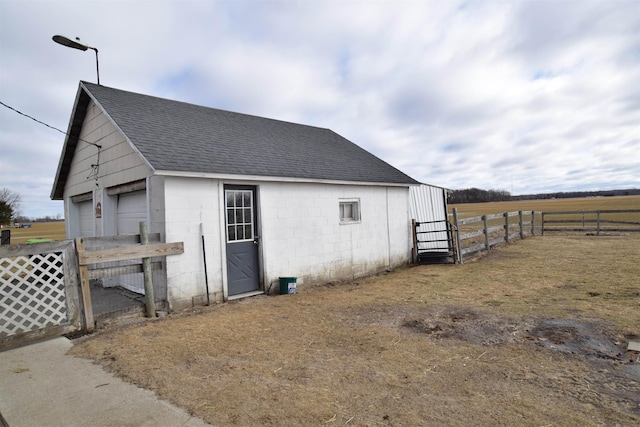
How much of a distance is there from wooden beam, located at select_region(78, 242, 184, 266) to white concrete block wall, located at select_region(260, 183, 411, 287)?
2.15 metres

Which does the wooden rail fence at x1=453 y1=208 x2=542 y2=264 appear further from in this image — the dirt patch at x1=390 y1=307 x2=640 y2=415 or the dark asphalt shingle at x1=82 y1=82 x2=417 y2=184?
the dirt patch at x1=390 y1=307 x2=640 y2=415

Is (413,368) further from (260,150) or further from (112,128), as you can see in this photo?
(112,128)

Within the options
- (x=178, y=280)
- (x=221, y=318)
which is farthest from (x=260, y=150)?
(x=221, y=318)

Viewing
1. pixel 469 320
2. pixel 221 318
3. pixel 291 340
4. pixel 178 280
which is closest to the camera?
pixel 291 340

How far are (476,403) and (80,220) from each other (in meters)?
12.4

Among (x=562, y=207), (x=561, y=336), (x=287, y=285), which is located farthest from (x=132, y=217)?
(x=562, y=207)

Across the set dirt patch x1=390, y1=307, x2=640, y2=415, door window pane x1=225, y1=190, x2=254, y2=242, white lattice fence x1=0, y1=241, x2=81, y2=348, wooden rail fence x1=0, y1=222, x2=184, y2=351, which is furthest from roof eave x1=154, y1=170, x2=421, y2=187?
dirt patch x1=390, y1=307, x2=640, y2=415

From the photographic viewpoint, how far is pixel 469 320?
5586 millimetres

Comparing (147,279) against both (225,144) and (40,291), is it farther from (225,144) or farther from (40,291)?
(225,144)

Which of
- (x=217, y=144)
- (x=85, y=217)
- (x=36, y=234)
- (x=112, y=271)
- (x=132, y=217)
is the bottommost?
(x=112, y=271)

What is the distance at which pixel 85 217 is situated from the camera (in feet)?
35.9

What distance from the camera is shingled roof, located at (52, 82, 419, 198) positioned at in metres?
7.29

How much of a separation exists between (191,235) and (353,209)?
17.2ft

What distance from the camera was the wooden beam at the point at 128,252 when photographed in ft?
18.3
